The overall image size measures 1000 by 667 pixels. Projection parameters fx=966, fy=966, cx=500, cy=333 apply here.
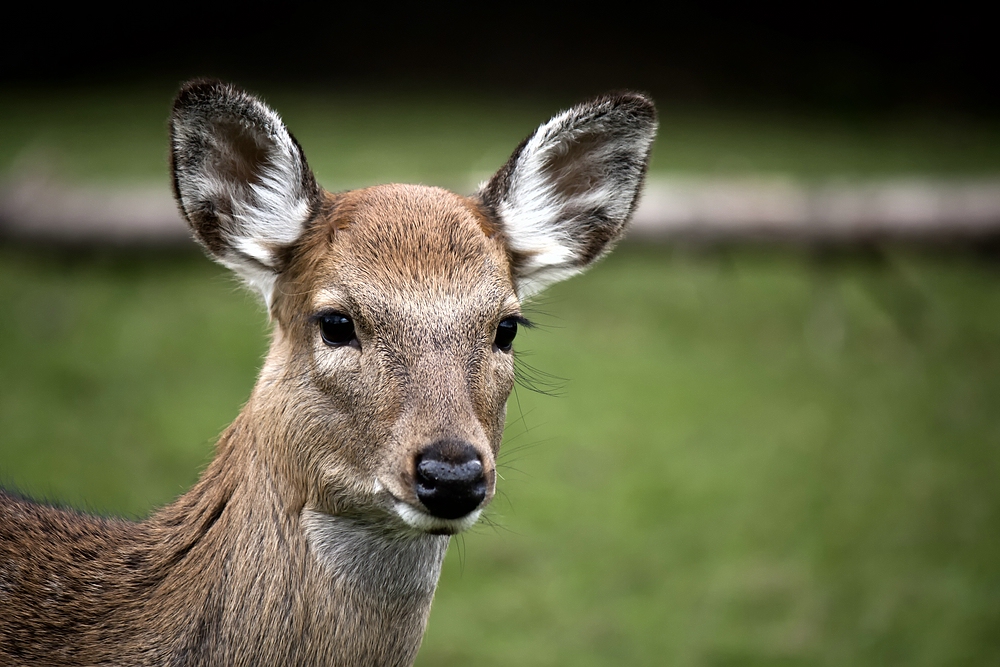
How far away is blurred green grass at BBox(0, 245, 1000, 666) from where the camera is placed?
6770mm

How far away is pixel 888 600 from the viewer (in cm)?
701

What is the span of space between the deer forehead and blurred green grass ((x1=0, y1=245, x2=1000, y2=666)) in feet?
8.39

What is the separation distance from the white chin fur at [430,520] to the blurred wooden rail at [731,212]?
767 cm

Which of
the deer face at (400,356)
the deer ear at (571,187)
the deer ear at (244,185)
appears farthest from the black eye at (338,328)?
the deer ear at (571,187)

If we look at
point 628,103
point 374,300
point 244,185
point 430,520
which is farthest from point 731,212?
point 430,520

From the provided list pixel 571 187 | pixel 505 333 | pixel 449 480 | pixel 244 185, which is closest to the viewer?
pixel 449 480

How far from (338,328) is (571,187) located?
1.35 metres

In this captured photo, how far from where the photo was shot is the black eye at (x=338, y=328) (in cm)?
345

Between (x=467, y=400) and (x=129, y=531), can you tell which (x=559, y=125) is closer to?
(x=467, y=400)

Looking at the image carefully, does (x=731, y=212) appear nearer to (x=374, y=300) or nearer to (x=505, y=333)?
(x=505, y=333)

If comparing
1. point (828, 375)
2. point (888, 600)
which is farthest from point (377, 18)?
point (888, 600)

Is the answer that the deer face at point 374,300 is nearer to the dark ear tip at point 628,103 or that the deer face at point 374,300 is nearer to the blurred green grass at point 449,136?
the dark ear tip at point 628,103

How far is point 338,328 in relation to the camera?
3.46 meters

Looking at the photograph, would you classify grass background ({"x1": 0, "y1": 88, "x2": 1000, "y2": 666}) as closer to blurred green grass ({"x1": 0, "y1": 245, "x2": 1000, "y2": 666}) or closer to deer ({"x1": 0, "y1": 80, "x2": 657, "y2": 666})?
blurred green grass ({"x1": 0, "y1": 245, "x2": 1000, "y2": 666})
